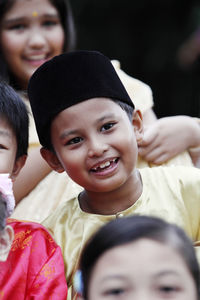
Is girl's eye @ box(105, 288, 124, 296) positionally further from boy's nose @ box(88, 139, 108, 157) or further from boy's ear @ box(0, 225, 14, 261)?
boy's nose @ box(88, 139, 108, 157)

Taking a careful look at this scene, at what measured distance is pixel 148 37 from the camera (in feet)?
20.3

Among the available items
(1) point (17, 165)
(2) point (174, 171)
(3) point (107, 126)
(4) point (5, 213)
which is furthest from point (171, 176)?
(4) point (5, 213)

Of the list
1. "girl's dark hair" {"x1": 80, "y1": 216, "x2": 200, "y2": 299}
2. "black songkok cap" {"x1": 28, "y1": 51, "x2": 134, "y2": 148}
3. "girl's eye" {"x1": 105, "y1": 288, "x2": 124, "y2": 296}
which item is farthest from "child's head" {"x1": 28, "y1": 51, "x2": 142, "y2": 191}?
"girl's eye" {"x1": 105, "y1": 288, "x2": 124, "y2": 296}

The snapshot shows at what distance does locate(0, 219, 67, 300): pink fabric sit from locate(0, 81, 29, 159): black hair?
0.30m

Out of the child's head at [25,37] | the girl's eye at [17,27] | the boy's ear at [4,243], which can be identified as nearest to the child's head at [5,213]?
the boy's ear at [4,243]

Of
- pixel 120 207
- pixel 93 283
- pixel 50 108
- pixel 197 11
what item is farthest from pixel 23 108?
pixel 197 11

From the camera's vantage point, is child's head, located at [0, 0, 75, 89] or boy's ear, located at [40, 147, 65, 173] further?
child's head, located at [0, 0, 75, 89]

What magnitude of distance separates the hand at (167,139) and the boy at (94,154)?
292mm

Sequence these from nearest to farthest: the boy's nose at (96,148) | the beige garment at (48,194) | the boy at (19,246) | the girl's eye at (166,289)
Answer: the girl's eye at (166,289) → the boy at (19,246) → the boy's nose at (96,148) → the beige garment at (48,194)

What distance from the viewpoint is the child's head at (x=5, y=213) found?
5.97 ft

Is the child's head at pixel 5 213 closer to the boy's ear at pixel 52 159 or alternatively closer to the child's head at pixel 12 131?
the child's head at pixel 12 131

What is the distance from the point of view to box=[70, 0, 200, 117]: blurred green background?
20.0ft

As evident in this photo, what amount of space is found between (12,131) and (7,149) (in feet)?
0.27

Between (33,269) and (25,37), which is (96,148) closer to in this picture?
(33,269)
